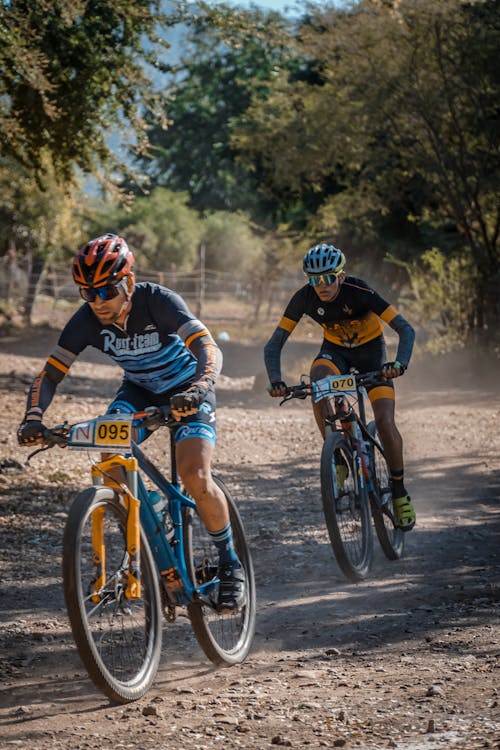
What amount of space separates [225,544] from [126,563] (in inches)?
33.7

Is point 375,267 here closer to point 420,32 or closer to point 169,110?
point 420,32

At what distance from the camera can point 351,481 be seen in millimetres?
7441

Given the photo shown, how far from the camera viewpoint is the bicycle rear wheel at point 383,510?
770cm

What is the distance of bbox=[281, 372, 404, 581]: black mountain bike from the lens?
23.3 ft

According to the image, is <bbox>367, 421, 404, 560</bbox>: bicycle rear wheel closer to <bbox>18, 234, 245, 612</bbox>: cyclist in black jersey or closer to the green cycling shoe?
the green cycling shoe

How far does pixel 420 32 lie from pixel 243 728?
17.6 m

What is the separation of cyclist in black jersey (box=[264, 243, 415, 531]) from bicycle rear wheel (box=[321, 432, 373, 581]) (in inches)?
16.3

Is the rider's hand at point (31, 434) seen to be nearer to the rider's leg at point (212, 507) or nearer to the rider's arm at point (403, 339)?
the rider's leg at point (212, 507)

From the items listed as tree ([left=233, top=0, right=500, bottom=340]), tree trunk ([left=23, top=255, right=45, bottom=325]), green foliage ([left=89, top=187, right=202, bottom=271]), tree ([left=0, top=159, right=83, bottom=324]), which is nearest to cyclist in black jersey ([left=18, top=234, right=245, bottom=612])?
tree ([left=233, top=0, right=500, bottom=340])

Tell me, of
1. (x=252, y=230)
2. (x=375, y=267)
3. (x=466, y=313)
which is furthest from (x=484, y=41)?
(x=252, y=230)

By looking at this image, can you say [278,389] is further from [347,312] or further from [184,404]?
[184,404]

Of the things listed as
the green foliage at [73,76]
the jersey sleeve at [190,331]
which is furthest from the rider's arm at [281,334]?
the green foliage at [73,76]

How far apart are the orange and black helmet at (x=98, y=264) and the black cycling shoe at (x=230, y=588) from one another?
1608 millimetres

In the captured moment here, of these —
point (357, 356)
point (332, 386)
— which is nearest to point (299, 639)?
point (332, 386)
